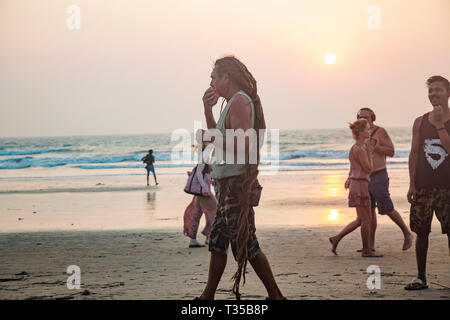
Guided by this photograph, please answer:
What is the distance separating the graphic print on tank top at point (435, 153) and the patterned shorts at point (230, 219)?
1922 mm

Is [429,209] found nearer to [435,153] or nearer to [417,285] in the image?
[435,153]

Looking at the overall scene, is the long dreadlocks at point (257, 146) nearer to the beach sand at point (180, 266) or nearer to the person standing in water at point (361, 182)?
the beach sand at point (180, 266)

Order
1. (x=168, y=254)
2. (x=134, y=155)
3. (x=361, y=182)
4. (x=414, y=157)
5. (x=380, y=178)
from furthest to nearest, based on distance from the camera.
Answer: (x=134, y=155)
(x=380, y=178)
(x=168, y=254)
(x=361, y=182)
(x=414, y=157)

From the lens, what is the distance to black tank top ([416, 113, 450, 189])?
6184mm

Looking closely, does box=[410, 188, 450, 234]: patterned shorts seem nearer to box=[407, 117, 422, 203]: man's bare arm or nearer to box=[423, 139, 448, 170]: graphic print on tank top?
box=[407, 117, 422, 203]: man's bare arm

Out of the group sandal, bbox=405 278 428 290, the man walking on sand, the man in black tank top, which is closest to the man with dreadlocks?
sandal, bbox=405 278 428 290

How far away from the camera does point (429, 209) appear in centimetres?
625

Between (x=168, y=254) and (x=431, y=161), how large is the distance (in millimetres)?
3752

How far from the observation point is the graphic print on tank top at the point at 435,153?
6.20 m

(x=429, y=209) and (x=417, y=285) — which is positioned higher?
(x=429, y=209)

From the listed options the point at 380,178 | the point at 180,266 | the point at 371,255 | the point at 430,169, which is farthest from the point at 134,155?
the point at 430,169

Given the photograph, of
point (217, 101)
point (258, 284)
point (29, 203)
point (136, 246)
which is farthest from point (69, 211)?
point (217, 101)
